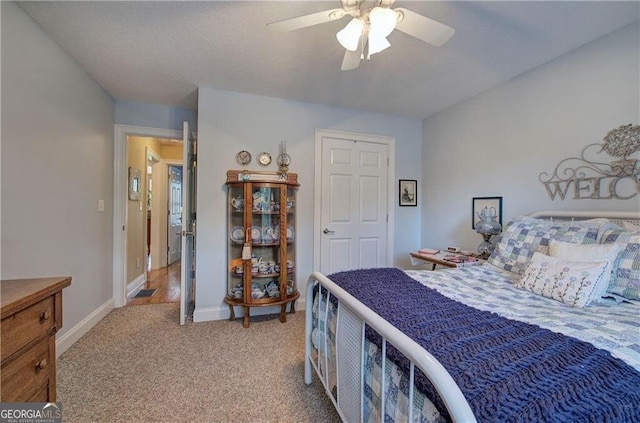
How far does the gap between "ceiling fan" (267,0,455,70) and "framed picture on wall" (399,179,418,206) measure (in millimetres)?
2120

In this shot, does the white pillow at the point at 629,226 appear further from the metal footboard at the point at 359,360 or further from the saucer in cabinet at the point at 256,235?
the saucer in cabinet at the point at 256,235

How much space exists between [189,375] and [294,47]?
2467 mm

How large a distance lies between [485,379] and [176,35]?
2.49 meters

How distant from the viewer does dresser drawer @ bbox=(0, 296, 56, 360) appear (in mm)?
866

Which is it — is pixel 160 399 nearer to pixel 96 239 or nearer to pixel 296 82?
pixel 96 239

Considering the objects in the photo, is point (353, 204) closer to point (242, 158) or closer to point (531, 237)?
point (242, 158)

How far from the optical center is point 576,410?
59 cm

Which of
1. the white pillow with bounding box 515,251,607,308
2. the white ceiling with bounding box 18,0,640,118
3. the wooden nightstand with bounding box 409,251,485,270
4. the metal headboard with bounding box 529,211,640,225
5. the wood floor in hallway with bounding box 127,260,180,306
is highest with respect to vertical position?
the white ceiling with bounding box 18,0,640,118

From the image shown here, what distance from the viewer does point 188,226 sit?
2664mm

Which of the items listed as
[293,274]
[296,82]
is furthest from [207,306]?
[296,82]

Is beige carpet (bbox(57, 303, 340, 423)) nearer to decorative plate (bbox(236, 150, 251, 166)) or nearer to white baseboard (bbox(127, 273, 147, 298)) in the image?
white baseboard (bbox(127, 273, 147, 298))

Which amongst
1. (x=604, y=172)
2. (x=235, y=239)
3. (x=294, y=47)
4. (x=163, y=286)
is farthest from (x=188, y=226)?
(x=604, y=172)

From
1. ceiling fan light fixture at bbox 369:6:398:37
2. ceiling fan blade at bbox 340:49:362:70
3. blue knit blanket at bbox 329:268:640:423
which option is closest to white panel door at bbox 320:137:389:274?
ceiling fan blade at bbox 340:49:362:70

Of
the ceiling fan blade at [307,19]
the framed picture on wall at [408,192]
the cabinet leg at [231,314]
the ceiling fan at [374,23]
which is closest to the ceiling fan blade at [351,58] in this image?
the ceiling fan at [374,23]
